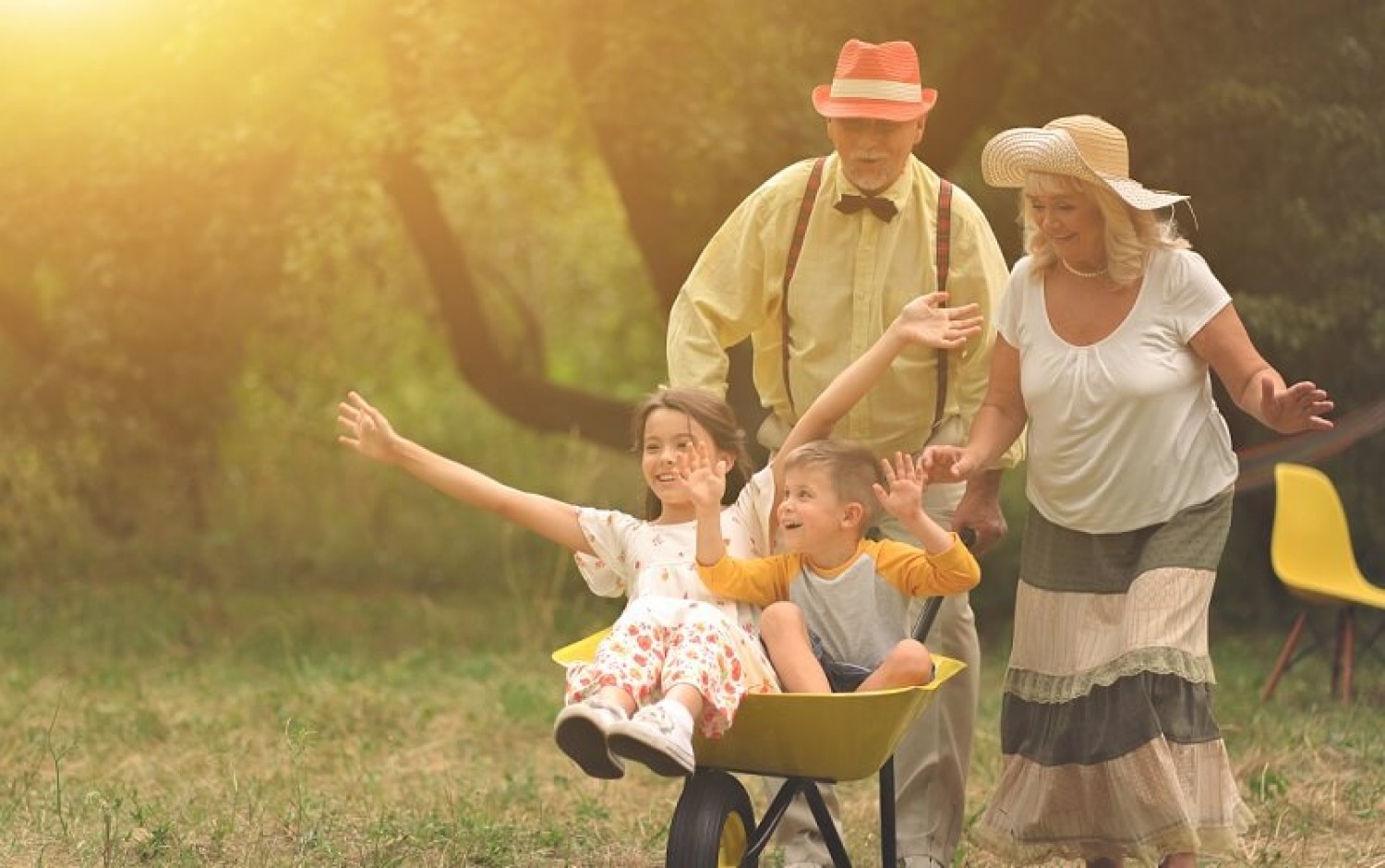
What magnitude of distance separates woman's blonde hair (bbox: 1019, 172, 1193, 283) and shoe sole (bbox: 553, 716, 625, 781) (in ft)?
4.53

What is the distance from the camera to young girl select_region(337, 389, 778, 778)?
3.92 metres

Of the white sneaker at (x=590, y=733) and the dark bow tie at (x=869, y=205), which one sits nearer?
the white sneaker at (x=590, y=733)

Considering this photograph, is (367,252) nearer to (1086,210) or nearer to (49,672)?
(49,672)

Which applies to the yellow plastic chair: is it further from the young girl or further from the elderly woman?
the elderly woman

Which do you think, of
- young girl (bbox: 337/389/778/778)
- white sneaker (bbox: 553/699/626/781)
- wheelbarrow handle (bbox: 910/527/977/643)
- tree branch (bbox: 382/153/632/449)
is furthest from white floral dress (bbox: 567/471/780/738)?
tree branch (bbox: 382/153/632/449)

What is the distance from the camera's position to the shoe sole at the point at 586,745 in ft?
12.8

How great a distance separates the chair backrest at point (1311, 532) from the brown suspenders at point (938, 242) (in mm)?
3306

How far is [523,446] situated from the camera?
14883 millimetres

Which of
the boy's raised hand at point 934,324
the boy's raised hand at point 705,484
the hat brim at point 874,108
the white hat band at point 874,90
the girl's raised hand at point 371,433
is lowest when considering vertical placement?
the boy's raised hand at point 705,484

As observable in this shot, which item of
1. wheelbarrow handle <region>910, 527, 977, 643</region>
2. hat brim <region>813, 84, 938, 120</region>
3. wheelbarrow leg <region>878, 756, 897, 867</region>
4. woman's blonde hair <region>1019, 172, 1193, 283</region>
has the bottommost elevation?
wheelbarrow leg <region>878, 756, 897, 867</region>

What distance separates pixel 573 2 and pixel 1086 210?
5.03 metres

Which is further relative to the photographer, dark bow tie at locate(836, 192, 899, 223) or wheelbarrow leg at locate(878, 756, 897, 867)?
dark bow tie at locate(836, 192, 899, 223)

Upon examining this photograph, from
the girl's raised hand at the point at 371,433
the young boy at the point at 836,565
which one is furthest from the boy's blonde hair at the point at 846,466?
the girl's raised hand at the point at 371,433

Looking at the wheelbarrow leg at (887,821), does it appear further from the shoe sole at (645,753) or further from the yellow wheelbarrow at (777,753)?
the shoe sole at (645,753)
